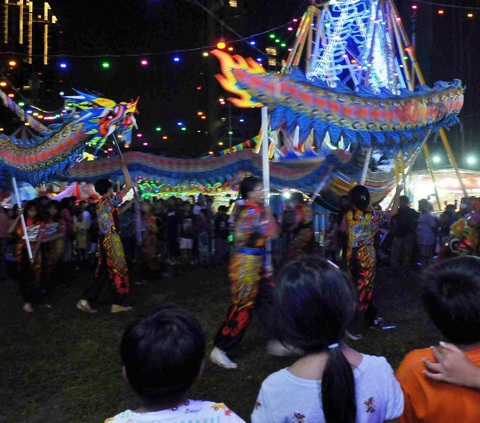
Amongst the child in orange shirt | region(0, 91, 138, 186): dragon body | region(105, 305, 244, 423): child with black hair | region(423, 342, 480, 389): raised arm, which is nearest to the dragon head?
region(0, 91, 138, 186): dragon body

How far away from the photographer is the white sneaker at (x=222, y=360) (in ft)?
11.9

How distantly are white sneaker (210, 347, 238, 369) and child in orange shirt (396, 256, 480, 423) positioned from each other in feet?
8.12

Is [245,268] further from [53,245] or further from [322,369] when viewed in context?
[53,245]

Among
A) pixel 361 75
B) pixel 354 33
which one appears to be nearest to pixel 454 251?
pixel 361 75

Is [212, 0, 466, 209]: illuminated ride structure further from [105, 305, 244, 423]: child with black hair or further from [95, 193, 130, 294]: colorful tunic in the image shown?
[105, 305, 244, 423]: child with black hair

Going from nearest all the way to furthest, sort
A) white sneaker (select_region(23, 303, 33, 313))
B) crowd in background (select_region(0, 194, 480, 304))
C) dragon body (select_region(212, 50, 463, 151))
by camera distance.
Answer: dragon body (select_region(212, 50, 463, 151)) < white sneaker (select_region(23, 303, 33, 313)) < crowd in background (select_region(0, 194, 480, 304))

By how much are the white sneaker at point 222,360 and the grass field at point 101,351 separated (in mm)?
56

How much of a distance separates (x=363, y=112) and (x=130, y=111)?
11.8 feet

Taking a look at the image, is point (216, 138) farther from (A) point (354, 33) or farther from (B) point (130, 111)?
(B) point (130, 111)

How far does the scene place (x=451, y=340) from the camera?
4.21 ft

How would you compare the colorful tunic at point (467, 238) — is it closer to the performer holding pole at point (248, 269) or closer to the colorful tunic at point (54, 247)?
the performer holding pole at point (248, 269)

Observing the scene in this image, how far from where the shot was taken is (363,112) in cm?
512

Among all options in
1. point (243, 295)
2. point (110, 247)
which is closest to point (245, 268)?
point (243, 295)

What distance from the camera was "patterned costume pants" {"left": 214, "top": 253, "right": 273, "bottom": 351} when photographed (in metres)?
3.62
